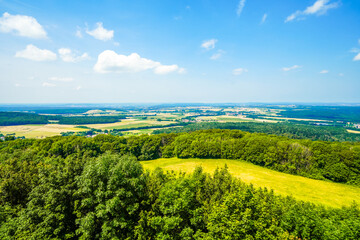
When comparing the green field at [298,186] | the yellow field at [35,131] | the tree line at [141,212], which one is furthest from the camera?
the yellow field at [35,131]

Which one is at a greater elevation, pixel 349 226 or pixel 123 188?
pixel 123 188

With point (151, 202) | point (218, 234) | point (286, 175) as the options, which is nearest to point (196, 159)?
point (286, 175)

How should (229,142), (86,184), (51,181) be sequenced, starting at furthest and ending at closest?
(229,142), (51,181), (86,184)

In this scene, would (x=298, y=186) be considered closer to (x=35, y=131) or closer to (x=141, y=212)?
(x=141, y=212)

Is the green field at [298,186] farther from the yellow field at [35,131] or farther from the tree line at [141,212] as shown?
the yellow field at [35,131]

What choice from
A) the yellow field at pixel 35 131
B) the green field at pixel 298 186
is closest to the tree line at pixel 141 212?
the green field at pixel 298 186

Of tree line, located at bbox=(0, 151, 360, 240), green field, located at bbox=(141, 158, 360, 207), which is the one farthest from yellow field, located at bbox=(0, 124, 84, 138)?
tree line, located at bbox=(0, 151, 360, 240)

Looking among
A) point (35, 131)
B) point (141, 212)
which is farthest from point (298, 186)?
point (35, 131)

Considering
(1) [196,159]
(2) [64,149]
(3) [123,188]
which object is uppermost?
(3) [123,188]

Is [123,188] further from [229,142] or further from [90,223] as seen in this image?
[229,142]

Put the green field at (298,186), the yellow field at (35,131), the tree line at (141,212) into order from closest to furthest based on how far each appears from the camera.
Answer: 1. the tree line at (141,212)
2. the green field at (298,186)
3. the yellow field at (35,131)

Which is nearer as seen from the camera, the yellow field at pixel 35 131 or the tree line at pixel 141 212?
the tree line at pixel 141 212
